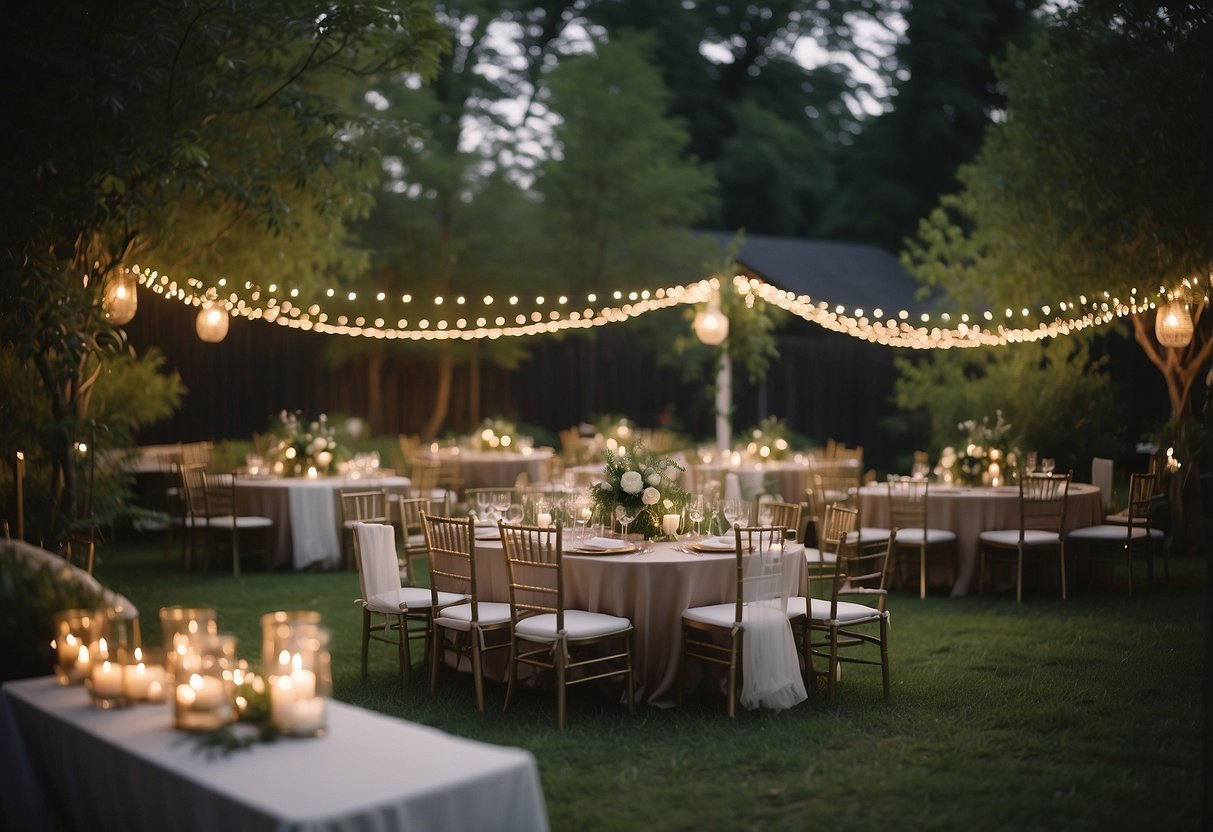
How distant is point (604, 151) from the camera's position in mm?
18234

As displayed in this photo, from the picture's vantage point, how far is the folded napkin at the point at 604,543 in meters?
6.50

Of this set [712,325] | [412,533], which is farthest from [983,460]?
[412,533]

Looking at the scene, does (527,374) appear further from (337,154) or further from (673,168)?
(337,154)

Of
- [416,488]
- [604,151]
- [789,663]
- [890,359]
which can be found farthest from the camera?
[890,359]

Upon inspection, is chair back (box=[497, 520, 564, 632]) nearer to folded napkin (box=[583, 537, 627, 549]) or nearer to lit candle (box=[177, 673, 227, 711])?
folded napkin (box=[583, 537, 627, 549])

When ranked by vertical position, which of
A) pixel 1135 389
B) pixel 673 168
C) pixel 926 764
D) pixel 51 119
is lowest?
pixel 926 764

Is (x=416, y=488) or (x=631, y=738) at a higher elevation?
(x=416, y=488)

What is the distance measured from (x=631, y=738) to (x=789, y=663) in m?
0.99

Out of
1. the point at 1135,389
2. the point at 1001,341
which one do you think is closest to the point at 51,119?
the point at 1001,341

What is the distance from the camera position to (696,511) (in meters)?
7.08

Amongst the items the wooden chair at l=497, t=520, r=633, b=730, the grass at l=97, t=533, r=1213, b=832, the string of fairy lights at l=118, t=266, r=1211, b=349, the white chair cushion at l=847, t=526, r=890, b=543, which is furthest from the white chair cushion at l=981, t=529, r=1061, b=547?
the wooden chair at l=497, t=520, r=633, b=730

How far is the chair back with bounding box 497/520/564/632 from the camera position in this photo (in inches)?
237

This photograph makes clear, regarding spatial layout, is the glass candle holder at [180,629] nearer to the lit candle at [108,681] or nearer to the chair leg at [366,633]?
the lit candle at [108,681]

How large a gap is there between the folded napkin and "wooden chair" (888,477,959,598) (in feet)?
11.8
